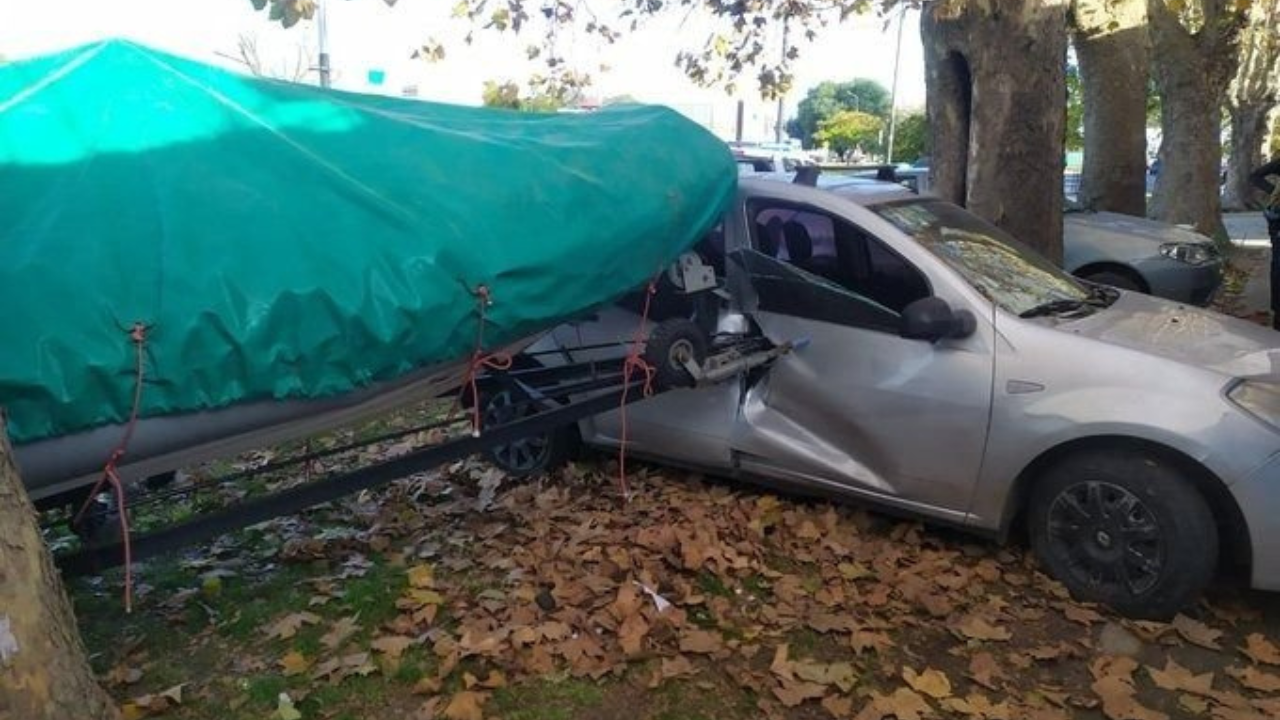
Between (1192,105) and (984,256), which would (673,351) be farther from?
(1192,105)

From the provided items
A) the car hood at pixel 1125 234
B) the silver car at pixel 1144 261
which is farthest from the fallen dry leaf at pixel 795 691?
the car hood at pixel 1125 234

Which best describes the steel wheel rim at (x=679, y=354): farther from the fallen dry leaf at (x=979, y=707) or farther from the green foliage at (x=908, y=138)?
the green foliage at (x=908, y=138)

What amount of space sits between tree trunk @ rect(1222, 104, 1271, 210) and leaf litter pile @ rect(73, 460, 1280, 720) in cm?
3160

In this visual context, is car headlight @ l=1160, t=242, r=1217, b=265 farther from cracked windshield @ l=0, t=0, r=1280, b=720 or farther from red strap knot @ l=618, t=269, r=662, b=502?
red strap knot @ l=618, t=269, r=662, b=502

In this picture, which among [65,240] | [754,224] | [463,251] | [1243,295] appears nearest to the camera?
[65,240]

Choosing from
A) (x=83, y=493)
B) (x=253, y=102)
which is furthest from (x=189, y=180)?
(x=83, y=493)

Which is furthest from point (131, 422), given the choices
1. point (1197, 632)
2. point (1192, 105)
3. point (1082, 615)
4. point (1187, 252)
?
point (1192, 105)

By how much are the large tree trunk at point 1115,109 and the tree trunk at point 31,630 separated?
43.6ft

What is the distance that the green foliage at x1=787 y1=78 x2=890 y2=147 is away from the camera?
86688mm

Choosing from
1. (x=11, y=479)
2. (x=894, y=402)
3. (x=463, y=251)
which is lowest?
(x=894, y=402)

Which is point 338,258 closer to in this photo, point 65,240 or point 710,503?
point 65,240

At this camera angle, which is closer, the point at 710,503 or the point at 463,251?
the point at 463,251

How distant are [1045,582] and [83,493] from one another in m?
3.66

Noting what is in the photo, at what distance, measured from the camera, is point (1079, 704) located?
3676mm
